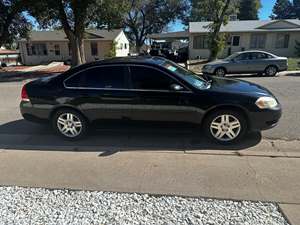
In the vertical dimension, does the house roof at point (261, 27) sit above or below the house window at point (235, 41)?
above

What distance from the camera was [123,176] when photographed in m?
3.94

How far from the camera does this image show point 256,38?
93.4ft

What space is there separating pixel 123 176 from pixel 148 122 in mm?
1435

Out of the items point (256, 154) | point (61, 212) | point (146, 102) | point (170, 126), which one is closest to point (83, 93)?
point (146, 102)

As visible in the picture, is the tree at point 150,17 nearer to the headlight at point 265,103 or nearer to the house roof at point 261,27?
the house roof at point 261,27

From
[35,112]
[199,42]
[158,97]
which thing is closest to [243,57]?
[158,97]

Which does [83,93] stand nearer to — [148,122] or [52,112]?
[52,112]

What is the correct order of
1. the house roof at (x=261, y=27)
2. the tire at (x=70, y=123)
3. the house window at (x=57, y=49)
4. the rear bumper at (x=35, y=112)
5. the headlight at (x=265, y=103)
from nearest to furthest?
the headlight at (x=265, y=103)
the tire at (x=70, y=123)
the rear bumper at (x=35, y=112)
the house roof at (x=261, y=27)
the house window at (x=57, y=49)

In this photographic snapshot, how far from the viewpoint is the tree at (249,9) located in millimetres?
61844

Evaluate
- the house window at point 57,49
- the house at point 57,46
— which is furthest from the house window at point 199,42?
the house window at point 57,49

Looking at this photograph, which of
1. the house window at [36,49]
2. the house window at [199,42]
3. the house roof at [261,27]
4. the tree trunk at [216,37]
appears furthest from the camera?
the house window at [36,49]

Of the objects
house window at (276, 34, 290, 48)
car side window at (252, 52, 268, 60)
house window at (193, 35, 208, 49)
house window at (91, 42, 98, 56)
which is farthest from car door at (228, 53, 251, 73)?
house window at (91, 42, 98, 56)

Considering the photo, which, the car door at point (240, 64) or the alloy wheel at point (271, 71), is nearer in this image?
the car door at point (240, 64)

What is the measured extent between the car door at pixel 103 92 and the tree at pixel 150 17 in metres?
44.8
